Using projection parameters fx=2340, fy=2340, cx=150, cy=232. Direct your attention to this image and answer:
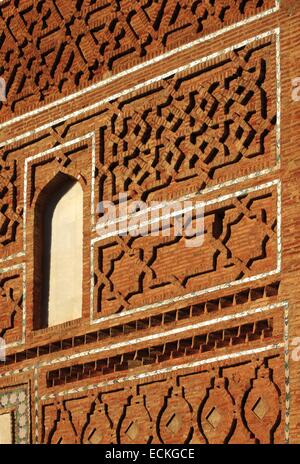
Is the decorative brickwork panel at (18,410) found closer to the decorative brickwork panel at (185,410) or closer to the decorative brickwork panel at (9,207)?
the decorative brickwork panel at (185,410)

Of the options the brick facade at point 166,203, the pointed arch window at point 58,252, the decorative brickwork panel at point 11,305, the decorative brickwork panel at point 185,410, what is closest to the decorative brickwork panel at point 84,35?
the brick facade at point 166,203

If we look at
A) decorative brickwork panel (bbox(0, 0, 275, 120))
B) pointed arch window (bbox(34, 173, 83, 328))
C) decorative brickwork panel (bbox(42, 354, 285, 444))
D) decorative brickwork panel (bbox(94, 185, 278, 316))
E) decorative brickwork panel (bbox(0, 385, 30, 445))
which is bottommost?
decorative brickwork panel (bbox(42, 354, 285, 444))

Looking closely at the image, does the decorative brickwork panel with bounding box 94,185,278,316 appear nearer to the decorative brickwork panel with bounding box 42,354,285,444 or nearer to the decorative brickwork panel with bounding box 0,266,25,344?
the decorative brickwork panel with bounding box 42,354,285,444

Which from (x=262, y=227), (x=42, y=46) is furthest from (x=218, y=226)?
(x=42, y=46)

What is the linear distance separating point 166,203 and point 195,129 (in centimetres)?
61

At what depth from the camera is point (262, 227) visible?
17078 millimetres

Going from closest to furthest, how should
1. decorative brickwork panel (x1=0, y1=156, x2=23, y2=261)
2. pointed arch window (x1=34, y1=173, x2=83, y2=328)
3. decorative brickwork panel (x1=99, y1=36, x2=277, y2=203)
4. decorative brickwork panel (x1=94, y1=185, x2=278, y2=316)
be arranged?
decorative brickwork panel (x1=94, y1=185, x2=278, y2=316) < decorative brickwork panel (x1=99, y1=36, x2=277, y2=203) < pointed arch window (x1=34, y1=173, x2=83, y2=328) < decorative brickwork panel (x1=0, y1=156, x2=23, y2=261)

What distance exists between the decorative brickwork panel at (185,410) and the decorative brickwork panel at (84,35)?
263cm

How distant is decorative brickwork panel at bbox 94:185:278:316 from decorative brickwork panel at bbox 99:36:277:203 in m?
0.30

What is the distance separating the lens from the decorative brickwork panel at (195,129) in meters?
17.4

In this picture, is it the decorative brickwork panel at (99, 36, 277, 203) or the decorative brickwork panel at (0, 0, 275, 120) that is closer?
the decorative brickwork panel at (99, 36, 277, 203)

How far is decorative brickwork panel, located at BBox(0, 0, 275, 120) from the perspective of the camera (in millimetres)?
18016

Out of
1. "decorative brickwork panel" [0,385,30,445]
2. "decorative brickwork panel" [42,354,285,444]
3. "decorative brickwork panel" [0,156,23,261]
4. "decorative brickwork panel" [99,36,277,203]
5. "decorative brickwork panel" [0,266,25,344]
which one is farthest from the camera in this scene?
"decorative brickwork panel" [0,156,23,261]

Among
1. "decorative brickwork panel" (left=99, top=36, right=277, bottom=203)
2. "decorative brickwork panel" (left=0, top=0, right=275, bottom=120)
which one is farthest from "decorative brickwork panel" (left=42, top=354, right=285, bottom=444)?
"decorative brickwork panel" (left=0, top=0, right=275, bottom=120)
